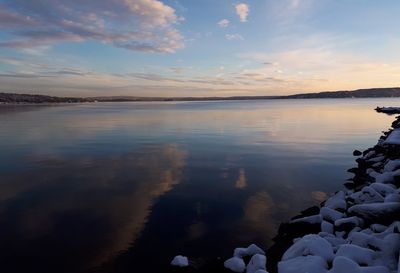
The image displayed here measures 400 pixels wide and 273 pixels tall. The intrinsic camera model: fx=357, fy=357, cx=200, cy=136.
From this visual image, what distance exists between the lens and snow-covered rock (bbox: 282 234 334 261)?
293 inches

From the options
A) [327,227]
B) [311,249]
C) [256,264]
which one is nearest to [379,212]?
[327,227]

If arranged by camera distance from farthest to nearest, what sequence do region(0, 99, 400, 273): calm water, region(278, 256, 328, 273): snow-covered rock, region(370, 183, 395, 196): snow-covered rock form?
region(370, 183, 395, 196): snow-covered rock → region(0, 99, 400, 273): calm water → region(278, 256, 328, 273): snow-covered rock

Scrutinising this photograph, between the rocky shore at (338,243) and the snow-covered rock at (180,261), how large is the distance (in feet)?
0.37

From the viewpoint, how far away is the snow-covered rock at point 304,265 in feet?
22.5

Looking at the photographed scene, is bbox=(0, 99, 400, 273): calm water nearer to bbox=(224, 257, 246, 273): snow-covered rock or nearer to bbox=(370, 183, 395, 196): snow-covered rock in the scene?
bbox=(224, 257, 246, 273): snow-covered rock

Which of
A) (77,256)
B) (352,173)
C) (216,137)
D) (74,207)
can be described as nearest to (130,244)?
(77,256)

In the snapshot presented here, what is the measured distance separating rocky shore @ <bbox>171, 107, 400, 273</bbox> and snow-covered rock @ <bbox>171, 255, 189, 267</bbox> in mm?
112

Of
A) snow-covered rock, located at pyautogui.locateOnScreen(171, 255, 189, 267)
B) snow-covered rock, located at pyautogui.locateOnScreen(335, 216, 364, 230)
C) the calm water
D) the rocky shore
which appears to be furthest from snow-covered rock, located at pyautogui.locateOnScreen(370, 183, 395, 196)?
snow-covered rock, located at pyautogui.locateOnScreen(171, 255, 189, 267)

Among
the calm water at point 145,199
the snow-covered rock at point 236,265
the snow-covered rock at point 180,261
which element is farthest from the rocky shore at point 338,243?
the calm water at point 145,199

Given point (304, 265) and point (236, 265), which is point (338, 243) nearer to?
point (304, 265)

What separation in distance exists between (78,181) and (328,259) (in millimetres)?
12269

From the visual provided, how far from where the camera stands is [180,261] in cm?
841

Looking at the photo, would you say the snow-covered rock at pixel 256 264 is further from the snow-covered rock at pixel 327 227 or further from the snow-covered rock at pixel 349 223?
the snow-covered rock at pixel 349 223

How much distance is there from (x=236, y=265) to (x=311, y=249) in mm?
1650
